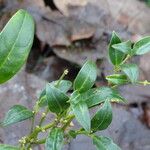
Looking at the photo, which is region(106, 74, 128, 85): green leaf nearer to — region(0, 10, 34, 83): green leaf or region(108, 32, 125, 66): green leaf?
region(108, 32, 125, 66): green leaf

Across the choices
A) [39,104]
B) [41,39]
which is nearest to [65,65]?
[41,39]

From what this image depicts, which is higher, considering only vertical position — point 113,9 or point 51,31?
point 51,31

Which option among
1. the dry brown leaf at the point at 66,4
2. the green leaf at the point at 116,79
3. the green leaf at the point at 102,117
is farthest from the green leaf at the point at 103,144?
the dry brown leaf at the point at 66,4

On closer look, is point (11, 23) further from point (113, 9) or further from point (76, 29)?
point (113, 9)

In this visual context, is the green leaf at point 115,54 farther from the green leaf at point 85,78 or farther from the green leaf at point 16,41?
the green leaf at point 16,41

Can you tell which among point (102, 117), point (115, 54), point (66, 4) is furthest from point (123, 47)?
point (66, 4)

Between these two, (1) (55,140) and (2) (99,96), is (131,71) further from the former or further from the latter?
(1) (55,140)

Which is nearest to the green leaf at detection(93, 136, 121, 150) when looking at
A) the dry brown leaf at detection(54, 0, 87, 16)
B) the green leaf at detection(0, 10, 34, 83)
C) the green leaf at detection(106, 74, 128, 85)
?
the green leaf at detection(106, 74, 128, 85)
